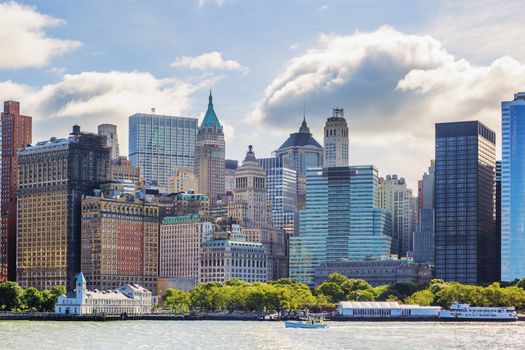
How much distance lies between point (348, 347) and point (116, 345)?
33005 millimetres

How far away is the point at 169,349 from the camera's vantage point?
172500 mm

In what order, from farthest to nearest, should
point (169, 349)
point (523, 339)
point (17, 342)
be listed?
point (523, 339) → point (17, 342) → point (169, 349)

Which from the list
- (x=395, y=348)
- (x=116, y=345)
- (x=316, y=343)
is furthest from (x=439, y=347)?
(x=116, y=345)

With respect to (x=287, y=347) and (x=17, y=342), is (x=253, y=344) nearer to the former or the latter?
(x=287, y=347)

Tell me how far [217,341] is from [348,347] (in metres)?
22.3

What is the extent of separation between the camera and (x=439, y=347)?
581 feet

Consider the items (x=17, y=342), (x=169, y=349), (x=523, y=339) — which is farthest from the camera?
(x=523, y=339)

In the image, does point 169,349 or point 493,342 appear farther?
point 493,342

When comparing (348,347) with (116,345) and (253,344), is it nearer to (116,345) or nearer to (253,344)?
(253,344)

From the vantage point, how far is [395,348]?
175125mm

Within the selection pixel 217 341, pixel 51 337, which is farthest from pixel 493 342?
pixel 51 337

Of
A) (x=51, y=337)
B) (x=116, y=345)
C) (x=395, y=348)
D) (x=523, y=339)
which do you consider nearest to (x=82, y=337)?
(x=51, y=337)

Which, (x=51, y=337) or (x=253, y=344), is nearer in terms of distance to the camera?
(x=253, y=344)

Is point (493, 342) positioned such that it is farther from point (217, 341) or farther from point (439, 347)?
point (217, 341)
